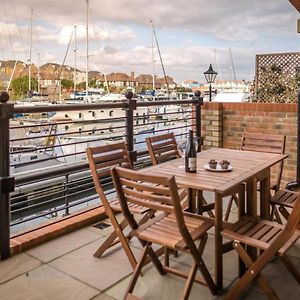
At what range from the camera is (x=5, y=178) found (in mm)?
2764

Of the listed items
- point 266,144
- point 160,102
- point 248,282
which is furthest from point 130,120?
point 248,282

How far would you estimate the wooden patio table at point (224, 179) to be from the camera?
90.4 inches

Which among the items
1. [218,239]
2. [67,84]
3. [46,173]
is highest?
[67,84]

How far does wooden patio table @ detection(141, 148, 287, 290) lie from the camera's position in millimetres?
2297

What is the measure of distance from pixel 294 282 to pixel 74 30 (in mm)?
15896

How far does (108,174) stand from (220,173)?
3.19ft

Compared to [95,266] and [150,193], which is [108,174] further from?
[150,193]

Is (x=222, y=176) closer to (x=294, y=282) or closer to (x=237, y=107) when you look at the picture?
(x=294, y=282)

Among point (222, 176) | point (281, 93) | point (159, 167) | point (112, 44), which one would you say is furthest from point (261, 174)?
point (112, 44)

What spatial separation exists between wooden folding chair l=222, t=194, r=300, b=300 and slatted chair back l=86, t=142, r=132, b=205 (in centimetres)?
105

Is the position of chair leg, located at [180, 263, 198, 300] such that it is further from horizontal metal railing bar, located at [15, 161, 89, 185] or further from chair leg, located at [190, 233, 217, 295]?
horizontal metal railing bar, located at [15, 161, 89, 185]

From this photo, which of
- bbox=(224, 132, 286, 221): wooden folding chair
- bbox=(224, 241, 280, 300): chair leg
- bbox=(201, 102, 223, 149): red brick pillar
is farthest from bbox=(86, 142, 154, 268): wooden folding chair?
bbox=(201, 102, 223, 149): red brick pillar

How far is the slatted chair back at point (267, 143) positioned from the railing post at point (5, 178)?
2503mm

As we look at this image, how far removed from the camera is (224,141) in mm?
5703
